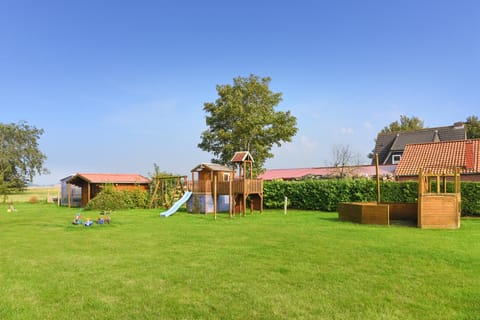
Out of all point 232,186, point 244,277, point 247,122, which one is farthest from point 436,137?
point 244,277

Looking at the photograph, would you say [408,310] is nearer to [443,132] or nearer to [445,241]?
[445,241]

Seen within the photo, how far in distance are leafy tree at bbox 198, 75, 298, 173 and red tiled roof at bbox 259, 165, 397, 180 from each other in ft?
16.2

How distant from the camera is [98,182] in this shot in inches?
1088

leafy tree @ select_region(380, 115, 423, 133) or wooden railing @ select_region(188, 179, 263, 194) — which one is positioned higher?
leafy tree @ select_region(380, 115, 423, 133)

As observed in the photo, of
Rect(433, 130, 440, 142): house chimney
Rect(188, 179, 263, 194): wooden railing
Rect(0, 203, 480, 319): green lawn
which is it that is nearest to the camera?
Rect(0, 203, 480, 319): green lawn

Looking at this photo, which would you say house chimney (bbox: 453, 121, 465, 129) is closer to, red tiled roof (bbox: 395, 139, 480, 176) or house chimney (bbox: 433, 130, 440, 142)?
house chimney (bbox: 433, 130, 440, 142)

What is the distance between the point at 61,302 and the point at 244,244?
523 centimetres

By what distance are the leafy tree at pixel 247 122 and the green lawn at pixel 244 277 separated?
21.5m

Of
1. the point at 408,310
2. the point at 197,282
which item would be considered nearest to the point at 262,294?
the point at 197,282

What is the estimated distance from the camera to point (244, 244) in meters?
9.54

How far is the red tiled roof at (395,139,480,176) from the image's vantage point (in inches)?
899

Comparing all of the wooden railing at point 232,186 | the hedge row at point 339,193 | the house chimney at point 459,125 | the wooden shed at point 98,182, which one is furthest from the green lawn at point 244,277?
the house chimney at point 459,125

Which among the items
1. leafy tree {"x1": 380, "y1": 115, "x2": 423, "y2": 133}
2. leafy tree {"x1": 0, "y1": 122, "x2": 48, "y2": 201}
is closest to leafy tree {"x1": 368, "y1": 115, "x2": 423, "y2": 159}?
leafy tree {"x1": 380, "y1": 115, "x2": 423, "y2": 133}

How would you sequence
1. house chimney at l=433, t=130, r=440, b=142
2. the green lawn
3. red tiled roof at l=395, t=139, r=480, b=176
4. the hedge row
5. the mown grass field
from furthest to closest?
house chimney at l=433, t=130, r=440, b=142
the mown grass field
red tiled roof at l=395, t=139, r=480, b=176
the hedge row
the green lawn
